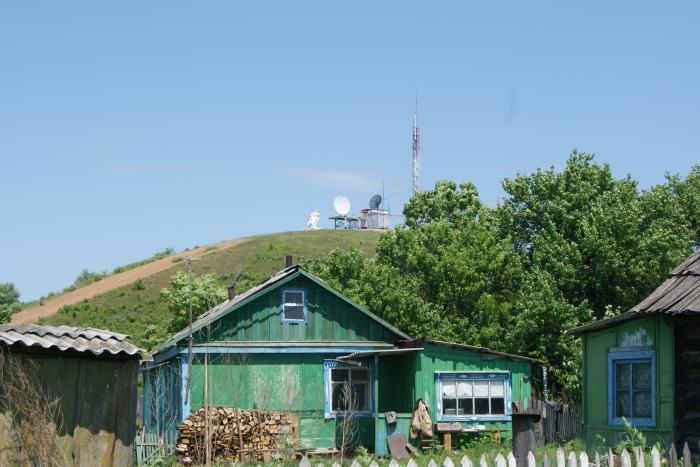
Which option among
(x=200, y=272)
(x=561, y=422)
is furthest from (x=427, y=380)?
(x=200, y=272)

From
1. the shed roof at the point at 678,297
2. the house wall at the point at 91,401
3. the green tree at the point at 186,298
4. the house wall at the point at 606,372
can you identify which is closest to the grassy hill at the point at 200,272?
the green tree at the point at 186,298

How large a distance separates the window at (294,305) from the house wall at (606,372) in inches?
389

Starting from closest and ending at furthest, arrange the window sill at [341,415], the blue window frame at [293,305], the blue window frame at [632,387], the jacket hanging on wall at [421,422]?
the blue window frame at [632,387] < the jacket hanging on wall at [421,422] < the window sill at [341,415] < the blue window frame at [293,305]

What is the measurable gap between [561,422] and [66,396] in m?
17.8

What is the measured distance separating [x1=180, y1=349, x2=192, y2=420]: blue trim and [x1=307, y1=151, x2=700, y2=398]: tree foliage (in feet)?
36.5

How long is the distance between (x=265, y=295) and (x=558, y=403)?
8.29 m

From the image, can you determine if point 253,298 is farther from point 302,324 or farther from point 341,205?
point 341,205

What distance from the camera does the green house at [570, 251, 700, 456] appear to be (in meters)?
16.6

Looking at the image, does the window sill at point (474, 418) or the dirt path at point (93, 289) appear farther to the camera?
the dirt path at point (93, 289)

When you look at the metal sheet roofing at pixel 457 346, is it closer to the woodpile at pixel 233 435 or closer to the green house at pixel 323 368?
the green house at pixel 323 368

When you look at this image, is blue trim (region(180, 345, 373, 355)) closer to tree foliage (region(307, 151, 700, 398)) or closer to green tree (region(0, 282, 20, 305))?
tree foliage (region(307, 151, 700, 398))

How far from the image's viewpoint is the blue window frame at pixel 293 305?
28859 millimetres

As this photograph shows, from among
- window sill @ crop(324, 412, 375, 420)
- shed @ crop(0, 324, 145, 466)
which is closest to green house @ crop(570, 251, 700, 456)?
shed @ crop(0, 324, 145, 466)

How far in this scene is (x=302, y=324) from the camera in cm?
2884
